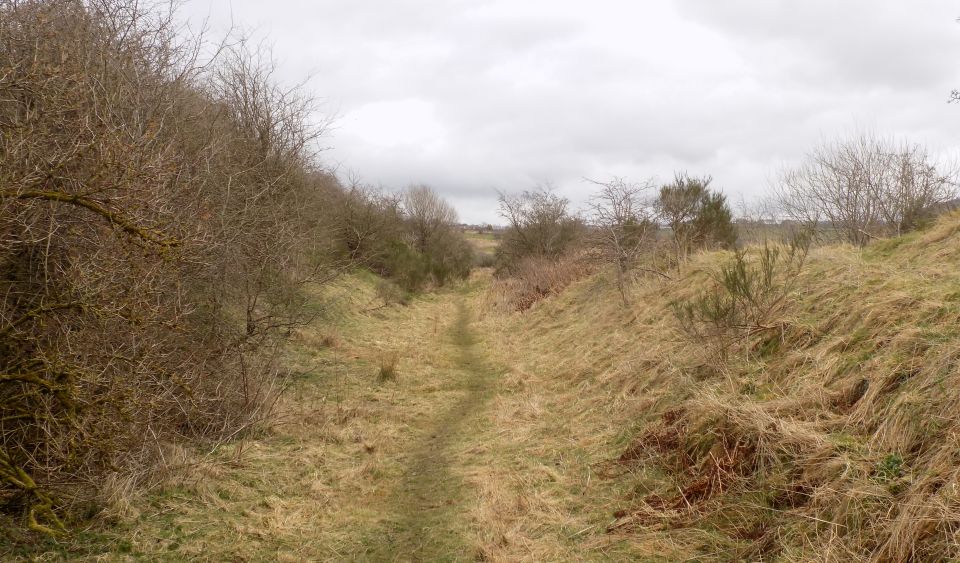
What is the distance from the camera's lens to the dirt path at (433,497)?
5.03 m

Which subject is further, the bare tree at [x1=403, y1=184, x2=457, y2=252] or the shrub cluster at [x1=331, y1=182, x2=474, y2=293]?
the bare tree at [x1=403, y1=184, x2=457, y2=252]

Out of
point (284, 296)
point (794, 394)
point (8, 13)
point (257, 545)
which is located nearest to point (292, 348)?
point (284, 296)

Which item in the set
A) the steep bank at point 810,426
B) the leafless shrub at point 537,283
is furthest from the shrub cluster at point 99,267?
the leafless shrub at point 537,283

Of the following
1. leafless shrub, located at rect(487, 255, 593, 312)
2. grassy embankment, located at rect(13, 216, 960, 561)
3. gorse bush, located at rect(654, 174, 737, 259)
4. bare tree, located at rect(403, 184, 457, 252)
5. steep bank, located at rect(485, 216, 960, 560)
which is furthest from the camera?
bare tree, located at rect(403, 184, 457, 252)

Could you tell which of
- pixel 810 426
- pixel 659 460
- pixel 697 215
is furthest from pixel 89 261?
pixel 697 215

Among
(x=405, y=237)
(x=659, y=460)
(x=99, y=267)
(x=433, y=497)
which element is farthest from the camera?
(x=405, y=237)

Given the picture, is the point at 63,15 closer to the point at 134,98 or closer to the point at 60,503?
the point at 134,98

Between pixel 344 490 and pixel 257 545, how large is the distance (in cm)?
143

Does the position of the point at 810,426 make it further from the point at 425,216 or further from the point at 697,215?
the point at 425,216

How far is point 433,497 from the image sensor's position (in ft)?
20.2

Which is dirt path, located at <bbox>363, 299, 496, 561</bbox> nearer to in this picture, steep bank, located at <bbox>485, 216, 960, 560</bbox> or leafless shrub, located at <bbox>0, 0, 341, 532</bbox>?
steep bank, located at <bbox>485, 216, 960, 560</bbox>

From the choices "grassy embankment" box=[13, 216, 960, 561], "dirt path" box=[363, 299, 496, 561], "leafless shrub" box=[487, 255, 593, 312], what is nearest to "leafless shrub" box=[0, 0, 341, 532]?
"grassy embankment" box=[13, 216, 960, 561]

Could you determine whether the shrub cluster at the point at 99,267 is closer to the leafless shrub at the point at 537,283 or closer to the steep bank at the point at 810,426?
the steep bank at the point at 810,426

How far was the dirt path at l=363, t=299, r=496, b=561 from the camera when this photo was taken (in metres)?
5.03
